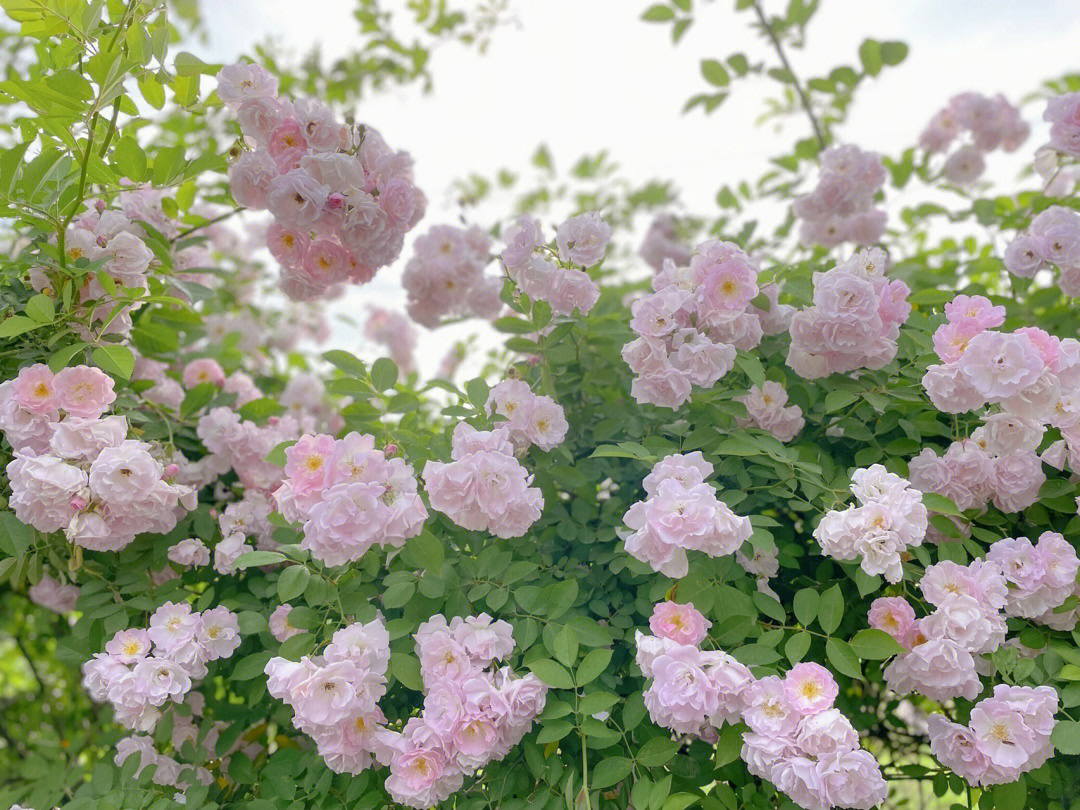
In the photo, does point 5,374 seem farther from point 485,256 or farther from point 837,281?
point 837,281

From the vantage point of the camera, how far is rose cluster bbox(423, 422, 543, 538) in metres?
0.92

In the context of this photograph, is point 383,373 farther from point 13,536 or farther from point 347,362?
point 13,536

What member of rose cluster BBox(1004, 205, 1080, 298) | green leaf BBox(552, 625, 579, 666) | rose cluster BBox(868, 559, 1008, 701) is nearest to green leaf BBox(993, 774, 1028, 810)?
rose cluster BBox(868, 559, 1008, 701)

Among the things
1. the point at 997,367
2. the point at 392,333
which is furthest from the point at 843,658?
the point at 392,333

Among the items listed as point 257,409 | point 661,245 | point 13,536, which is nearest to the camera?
point 13,536

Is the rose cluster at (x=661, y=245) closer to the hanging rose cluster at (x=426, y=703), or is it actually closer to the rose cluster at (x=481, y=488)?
the rose cluster at (x=481, y=488)

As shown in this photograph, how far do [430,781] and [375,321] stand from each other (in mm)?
1932

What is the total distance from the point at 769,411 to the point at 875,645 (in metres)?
0.34

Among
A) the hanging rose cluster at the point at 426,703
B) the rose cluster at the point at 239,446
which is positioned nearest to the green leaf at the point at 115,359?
the rose cluster at the point at 239,446

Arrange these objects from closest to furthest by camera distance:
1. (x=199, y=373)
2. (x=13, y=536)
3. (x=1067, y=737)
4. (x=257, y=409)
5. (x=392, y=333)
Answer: (x=1067, y=737) → (x=13, y=536) → (x=257, y=409) → (x=199, y=373) → (x=392, y=333)

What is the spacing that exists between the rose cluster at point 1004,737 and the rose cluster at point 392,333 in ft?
6.68

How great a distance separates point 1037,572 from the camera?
35.6 inches

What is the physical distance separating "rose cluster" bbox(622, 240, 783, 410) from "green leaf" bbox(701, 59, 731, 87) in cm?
83

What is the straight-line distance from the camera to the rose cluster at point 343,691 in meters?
0.89
